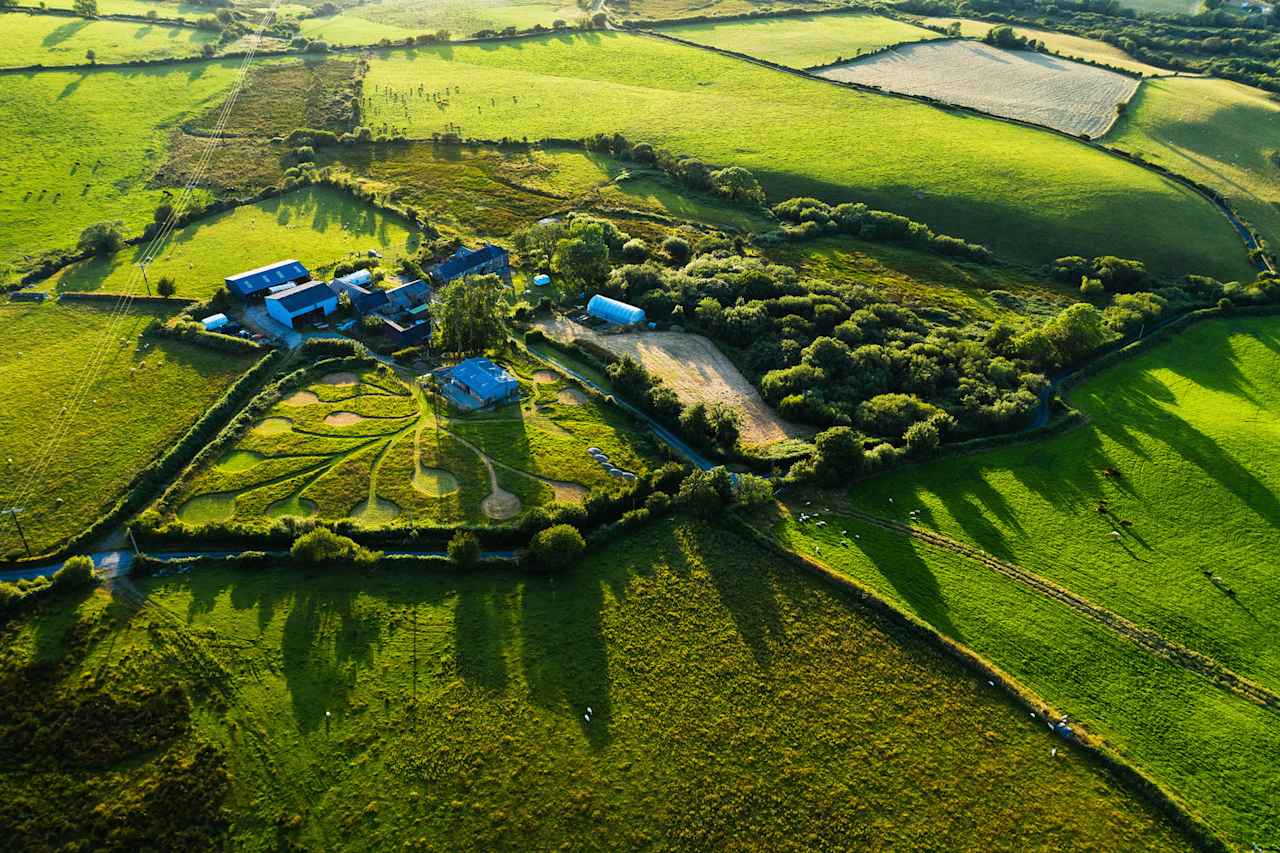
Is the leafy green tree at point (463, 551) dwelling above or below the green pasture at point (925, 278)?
below

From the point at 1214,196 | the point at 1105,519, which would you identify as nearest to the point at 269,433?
the point at 1105,519

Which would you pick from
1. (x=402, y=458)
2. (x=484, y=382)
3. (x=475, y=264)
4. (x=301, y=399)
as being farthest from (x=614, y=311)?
(x=301, y=399)

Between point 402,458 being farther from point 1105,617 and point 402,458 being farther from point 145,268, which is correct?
point 1105,617

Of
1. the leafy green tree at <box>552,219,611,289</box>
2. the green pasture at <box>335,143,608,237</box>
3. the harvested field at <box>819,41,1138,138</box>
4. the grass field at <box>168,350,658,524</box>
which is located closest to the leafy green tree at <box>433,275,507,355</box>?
the grass field at <box>168,350,658,524</box>

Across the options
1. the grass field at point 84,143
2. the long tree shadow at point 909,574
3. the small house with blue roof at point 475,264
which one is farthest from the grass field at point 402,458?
the grass field at point 84,143

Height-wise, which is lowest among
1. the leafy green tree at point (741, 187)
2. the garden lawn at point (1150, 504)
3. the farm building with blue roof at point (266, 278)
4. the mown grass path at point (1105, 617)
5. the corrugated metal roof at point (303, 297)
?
the farm building with blue roof at point (266, 278)

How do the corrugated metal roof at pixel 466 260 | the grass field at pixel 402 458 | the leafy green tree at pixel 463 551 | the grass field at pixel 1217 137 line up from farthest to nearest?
the grass field at pixel 1217 137, the corrugated metal roof at pixel 466 260, the grass field at pixel 402 458, the leafy green tree at pixel 463 551

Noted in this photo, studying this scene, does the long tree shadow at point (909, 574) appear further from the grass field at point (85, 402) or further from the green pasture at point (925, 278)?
the grass field at point (85, 402)
